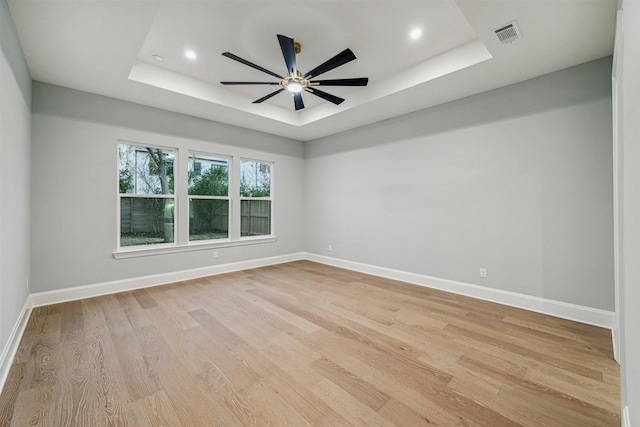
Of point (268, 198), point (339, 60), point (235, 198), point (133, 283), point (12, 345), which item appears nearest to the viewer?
point (12, 345)

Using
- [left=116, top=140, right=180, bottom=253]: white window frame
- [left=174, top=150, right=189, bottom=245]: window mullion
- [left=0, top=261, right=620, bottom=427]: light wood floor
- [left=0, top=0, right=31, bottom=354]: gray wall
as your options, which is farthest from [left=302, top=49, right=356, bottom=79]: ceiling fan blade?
[left=116, top=140, right=180, bottom=253]: white window frame

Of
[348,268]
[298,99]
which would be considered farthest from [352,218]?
[298,99]

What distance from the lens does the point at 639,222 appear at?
0.99 metres

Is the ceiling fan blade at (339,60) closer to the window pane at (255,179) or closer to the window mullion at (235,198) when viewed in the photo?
the window mullion at (235,198)

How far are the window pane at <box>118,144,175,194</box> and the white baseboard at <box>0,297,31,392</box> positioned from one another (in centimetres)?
190

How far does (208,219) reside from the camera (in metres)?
5.07

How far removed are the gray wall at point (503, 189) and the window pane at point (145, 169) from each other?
348cm

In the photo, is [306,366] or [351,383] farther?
[306,366]

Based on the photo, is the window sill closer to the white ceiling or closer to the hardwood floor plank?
the white ceiling

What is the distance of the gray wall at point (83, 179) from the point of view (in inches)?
136

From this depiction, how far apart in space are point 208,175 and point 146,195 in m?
1.08

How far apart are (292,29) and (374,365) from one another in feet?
10.9

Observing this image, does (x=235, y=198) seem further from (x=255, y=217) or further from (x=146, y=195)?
(x=146, y=195)

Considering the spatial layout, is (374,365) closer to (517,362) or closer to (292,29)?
(517,362)
